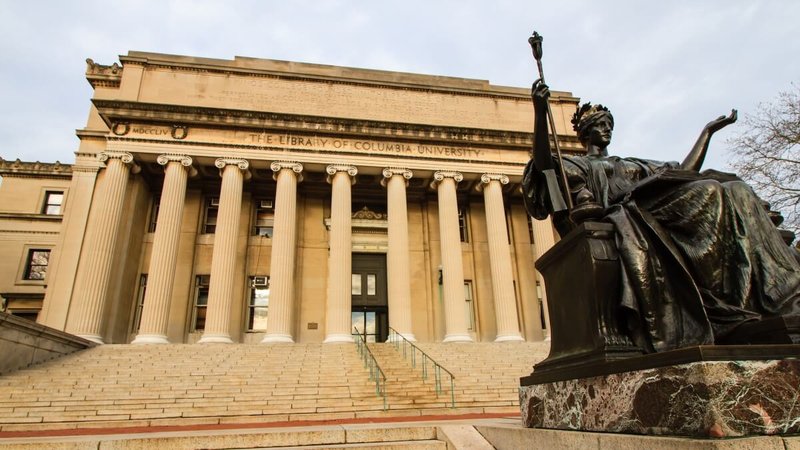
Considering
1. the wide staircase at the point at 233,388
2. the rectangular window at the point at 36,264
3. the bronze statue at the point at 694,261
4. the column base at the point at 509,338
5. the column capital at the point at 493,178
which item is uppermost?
the column capital at the point at 493,178

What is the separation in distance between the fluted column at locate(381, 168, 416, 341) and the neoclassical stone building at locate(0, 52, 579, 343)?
89 mm

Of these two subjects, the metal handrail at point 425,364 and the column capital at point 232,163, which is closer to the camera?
the metal handrail at point 425,364

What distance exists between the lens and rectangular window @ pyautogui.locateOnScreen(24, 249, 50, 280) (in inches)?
1223

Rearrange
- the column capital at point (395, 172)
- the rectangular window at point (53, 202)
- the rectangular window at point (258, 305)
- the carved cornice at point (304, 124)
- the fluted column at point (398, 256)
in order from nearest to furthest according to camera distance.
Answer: the fluted column at point (398, 256) < the carved cornice at point (304, 124) < the rectangular window at point (258, 305) < the column capital at point (395, 172) < the rectangular window at point (53, 202)

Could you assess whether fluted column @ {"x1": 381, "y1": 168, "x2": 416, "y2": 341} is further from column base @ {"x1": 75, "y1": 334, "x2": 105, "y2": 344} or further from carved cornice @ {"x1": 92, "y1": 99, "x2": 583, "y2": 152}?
column base @ {"x1": 75, "y1": 334, "x2": 105, "y2": 344}

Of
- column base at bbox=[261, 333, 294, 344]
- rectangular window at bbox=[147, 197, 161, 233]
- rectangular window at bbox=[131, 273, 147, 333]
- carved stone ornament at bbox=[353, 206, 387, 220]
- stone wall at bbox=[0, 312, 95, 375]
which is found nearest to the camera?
stone wall at bbox=[0, 312, 95, 375]

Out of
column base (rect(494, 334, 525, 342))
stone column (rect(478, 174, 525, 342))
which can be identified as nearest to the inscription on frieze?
stone column (rect(478, 174, 525, 342))

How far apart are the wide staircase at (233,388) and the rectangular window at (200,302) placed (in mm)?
5303

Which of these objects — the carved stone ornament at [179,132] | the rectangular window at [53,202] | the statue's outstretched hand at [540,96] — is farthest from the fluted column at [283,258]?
the rectangular window at [53,202]

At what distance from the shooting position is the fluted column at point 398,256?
828 inches

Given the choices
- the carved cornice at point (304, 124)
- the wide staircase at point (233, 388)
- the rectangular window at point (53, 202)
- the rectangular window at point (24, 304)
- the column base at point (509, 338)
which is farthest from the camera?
the rectangular window at point (53, 202)

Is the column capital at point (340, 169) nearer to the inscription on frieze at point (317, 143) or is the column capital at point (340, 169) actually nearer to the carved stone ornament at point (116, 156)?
the inscription on frieze at point (317, 143)

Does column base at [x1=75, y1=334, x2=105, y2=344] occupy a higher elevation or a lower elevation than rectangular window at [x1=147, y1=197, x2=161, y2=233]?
lower

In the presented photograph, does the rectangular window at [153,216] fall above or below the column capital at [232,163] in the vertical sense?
below
